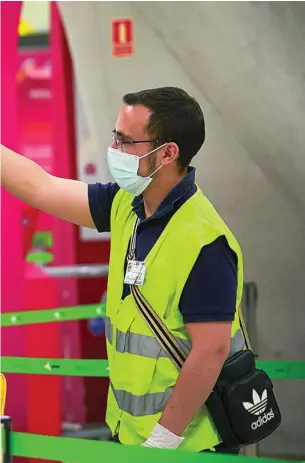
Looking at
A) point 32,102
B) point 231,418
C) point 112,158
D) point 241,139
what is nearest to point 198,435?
point 231,418

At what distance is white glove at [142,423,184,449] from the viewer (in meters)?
1.57

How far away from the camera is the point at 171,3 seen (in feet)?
7.45

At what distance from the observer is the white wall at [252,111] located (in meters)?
2.16

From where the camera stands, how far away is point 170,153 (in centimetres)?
160

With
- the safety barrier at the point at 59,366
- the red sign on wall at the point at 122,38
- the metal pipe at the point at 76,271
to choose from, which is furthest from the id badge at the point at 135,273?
the metal pipe at the point at 76,271

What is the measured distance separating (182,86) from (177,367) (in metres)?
1.01

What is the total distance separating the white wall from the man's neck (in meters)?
0.63

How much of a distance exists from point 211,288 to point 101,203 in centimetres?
40

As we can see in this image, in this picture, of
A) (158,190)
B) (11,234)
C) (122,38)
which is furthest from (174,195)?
(11,234)

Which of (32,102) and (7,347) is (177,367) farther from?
(32,102)

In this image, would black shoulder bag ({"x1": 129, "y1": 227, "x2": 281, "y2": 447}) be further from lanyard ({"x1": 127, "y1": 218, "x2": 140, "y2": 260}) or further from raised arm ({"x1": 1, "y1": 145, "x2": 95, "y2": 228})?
raised arm ({"x1": 1, "y1": 145, "x2": 95, "y2": 228})

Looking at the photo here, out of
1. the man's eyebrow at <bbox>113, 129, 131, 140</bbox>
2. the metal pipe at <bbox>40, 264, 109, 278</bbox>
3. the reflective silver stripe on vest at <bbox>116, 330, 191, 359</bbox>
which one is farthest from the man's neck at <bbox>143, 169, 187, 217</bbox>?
the metal pipe at <bbox>40, 264, 109, 278</bbox>

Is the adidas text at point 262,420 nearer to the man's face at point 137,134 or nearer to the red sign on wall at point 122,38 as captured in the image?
the man's face at point 137,134

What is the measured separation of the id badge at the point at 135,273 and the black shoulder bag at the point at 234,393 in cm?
2
